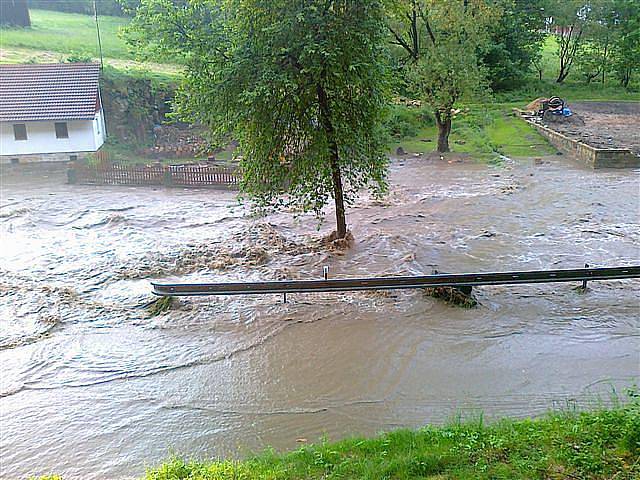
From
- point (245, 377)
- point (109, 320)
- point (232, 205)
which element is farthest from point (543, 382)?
point (232, 205)

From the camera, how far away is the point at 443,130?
94.2 ft

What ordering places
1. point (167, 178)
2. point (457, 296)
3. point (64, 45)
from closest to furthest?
point (457, 296)
point (167, 178)
point (64, 45)

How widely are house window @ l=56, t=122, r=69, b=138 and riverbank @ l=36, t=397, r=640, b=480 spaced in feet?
87.6

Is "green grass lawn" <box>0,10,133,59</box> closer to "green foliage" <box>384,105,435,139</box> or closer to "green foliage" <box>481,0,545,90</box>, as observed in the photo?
"green foliage" <box>384,105,435,139</box>

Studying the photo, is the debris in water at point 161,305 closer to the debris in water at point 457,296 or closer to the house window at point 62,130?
the debris in water at point 457,296

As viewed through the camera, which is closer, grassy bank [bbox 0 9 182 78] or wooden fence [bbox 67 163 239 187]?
wooden fence [bbox 67 163 239 187]

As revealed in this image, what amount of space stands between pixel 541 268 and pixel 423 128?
22058mm

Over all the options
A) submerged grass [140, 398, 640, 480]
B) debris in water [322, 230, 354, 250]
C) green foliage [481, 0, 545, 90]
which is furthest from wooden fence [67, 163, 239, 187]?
green foliage [481, 0, 545, 90]

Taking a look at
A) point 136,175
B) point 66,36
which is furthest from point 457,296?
point 66,36

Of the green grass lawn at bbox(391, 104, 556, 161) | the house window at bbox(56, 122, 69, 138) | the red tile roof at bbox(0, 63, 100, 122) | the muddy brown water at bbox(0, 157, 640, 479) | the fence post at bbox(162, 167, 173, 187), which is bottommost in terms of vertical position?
the muddy brown water at bbox(0, 157, 640, 479)

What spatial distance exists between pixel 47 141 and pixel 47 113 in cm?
140

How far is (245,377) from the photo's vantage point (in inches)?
398

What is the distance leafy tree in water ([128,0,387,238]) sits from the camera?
1376 cm

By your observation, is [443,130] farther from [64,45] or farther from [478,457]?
[64,45]
